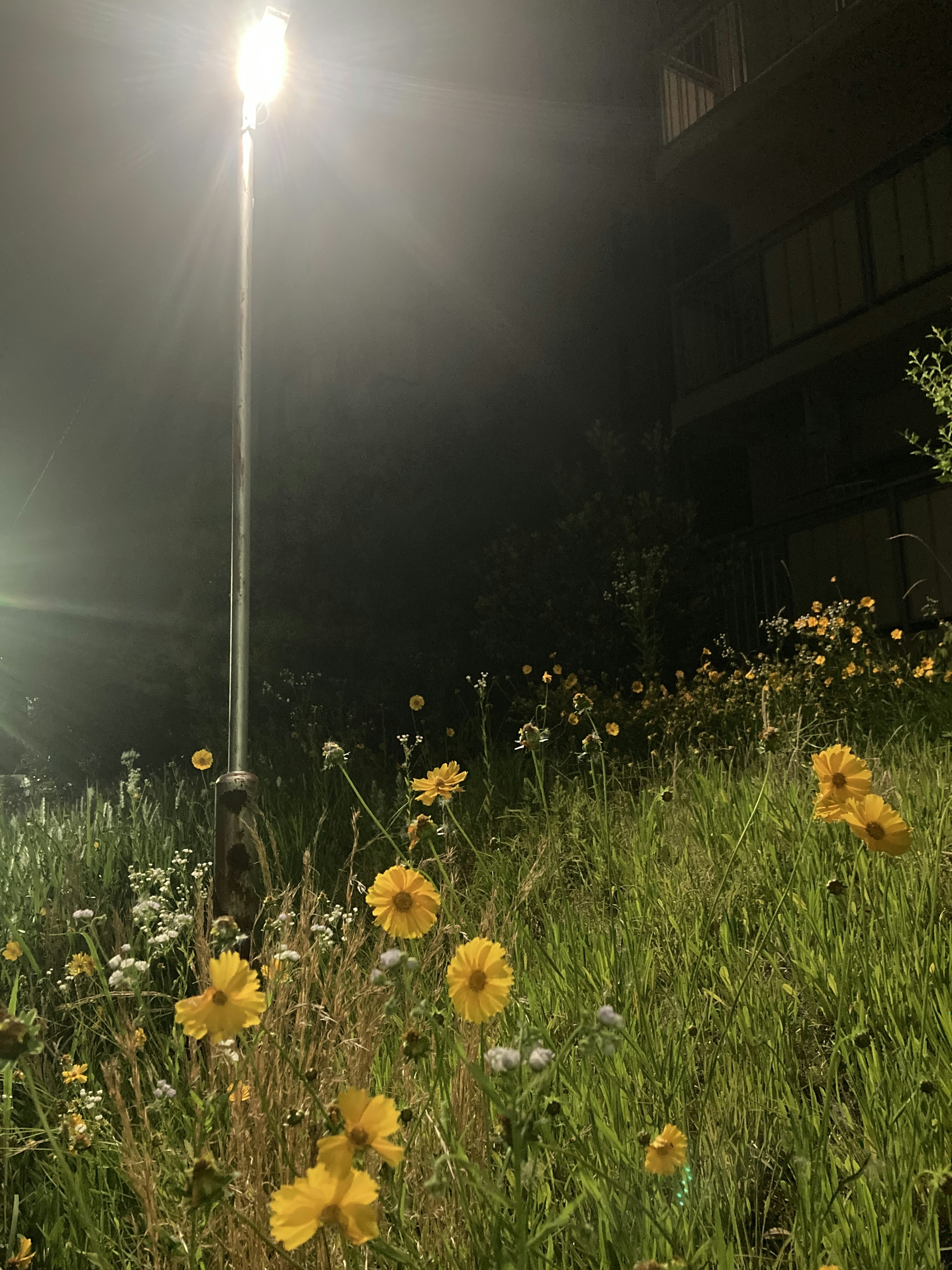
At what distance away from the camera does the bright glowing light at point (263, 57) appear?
356 centimetres

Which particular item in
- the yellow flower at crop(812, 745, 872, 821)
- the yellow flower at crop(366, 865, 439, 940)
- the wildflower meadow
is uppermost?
the yellow flower at crop(812, 745, 872, 821)

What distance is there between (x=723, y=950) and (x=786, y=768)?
114 cm

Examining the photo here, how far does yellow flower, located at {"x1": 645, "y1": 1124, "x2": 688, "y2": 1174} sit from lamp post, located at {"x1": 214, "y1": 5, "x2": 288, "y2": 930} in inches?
78.2

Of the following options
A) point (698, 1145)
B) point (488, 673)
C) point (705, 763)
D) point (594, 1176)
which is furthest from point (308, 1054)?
point (488, 673)

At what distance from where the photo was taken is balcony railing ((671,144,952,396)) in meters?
8.54

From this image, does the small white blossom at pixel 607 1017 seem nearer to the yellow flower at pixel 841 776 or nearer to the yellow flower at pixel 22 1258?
the yellow flower at pixel 841 776

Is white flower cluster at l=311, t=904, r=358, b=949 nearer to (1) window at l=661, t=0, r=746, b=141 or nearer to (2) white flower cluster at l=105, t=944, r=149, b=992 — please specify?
(2) white flower cluster at l=105, t=944, r=149, b=992

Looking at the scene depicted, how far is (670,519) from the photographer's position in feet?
26.7

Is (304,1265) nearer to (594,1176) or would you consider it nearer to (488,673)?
(594,1176)

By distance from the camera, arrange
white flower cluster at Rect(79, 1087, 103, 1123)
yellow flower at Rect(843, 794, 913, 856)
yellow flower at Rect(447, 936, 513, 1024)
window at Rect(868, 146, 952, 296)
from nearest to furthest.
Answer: yellow flower at Rect(447, 936, 513, 1024)
yellow flower at Rect(843, 794, 913, 856)
white flower cluster at Rect(79, 1087, 103, 1123)
window at Rect(868, 146, 952, 296)

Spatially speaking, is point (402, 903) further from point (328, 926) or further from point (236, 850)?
point (328, 926)

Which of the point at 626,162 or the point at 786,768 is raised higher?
the point at 626,162

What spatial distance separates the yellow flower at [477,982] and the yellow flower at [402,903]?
8.7 inches

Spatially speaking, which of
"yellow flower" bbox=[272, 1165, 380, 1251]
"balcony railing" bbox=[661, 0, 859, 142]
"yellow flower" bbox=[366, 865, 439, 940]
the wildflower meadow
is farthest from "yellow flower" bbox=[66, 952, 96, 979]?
"balcony railing" bbox=[661, 0, 859, 142]
